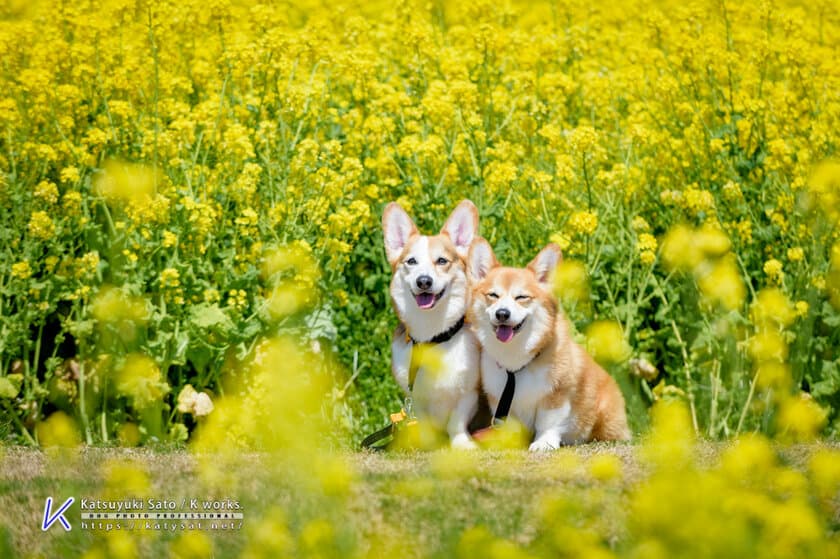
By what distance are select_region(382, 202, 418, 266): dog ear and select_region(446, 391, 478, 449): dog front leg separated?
656 mm

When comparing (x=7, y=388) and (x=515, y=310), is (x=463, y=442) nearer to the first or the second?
(x=515, y=310)

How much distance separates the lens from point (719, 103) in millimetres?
6488

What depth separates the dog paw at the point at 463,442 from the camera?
450cm

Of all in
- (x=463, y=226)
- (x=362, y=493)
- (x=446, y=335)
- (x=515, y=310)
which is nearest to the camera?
(x=362, y=493)

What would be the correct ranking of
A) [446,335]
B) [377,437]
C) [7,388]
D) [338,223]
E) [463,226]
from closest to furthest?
[446,335], [463,226], [377,437], [7,388], [338,223]

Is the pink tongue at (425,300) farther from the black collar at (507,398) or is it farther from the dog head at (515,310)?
the black collar at (507,398)

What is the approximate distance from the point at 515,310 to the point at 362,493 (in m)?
1.04

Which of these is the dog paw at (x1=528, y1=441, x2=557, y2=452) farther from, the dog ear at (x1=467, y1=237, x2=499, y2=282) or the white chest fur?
the dog ear at (x1=467, y1=237, x2=499, y2=282)

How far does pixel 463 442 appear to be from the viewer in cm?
453

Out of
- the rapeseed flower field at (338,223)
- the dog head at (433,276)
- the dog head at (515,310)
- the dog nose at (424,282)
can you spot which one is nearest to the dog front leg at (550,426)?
the rapeseed flower field at (338,223)

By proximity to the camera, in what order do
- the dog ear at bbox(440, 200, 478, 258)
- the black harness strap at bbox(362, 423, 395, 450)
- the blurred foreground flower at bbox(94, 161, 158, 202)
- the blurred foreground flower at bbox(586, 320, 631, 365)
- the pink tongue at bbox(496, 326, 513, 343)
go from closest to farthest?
the pink tongue at bbox(496, 326, 513, 343) < the dog ear at bbox(440, 200, 478, 258) < the black harness strap at bbox(362, 423, 395, 450) < the blurred foreground flower at bbox(586, 320, 631, 365) < the blurred foreground flower at bbox(94, 161, 158, 202)

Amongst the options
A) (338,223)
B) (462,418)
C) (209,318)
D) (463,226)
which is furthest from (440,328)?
(209,318)

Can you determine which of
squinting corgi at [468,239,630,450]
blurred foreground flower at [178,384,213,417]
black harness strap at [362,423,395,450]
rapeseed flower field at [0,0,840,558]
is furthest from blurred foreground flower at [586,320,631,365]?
blurred foreground flower at [178,384,213,417]

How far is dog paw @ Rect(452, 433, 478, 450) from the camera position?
14.8 ft
